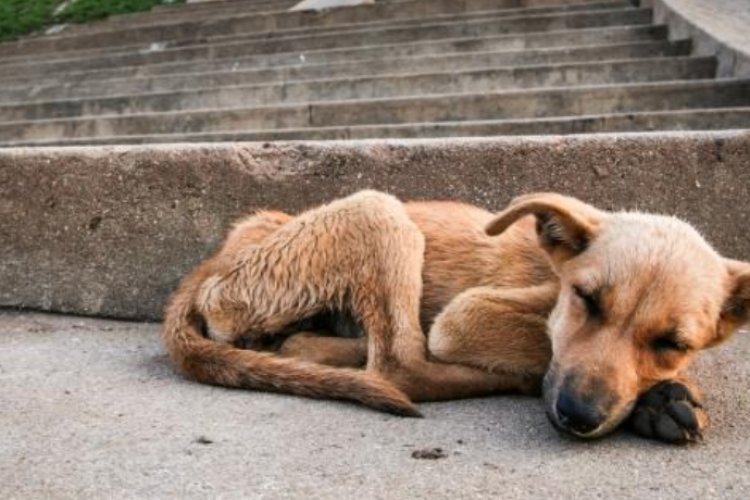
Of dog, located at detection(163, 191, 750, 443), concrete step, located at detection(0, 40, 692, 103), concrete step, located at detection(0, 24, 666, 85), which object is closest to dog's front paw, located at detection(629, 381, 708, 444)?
dog, located at detection(163, 191, 750, 443)

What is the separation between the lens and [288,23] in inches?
592

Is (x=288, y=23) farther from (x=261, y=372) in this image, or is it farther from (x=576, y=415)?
(x=576, y=415)

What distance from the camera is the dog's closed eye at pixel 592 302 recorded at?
13.1 ft

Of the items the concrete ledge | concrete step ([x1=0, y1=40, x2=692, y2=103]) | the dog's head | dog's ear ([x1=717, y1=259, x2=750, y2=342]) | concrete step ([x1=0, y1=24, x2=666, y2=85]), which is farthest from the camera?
concrete step ([x1=0, y1=24, x2=666, y2=85])

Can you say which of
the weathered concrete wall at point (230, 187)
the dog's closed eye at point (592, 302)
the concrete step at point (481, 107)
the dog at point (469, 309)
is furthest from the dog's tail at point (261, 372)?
the concrete step at point (481, 107)

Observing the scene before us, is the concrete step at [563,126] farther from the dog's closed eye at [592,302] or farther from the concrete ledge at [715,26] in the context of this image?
the dog's closed eye at [592,302]

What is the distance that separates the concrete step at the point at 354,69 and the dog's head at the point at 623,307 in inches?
257

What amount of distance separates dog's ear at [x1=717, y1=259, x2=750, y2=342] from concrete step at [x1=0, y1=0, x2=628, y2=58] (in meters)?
9.35

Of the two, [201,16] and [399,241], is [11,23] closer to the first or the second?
[201,16]

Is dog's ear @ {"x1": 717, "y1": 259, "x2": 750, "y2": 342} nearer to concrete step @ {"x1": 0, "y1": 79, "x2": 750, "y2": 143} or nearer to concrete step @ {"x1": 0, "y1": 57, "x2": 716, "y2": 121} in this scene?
concrete step @ {"x1": 0, "y1": 79, "x2": 750, "y2": 143}

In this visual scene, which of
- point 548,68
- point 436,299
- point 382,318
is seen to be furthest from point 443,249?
point 548,68

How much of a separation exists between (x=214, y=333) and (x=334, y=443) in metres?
1.38

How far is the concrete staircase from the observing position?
8336 mm

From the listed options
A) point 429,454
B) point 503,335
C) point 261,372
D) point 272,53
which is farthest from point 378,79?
point 429,454
